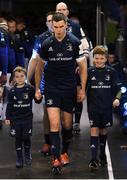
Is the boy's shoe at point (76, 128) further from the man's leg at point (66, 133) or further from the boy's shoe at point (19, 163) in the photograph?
the boy's shoe at point (19, 163)

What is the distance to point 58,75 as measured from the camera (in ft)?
23.9

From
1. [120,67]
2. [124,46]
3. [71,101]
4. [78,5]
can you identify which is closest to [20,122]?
[71,101]

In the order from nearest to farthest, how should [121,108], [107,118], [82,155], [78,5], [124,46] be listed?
[107,118]
[82,155]
[121,108]
[124,46]
[78,5]

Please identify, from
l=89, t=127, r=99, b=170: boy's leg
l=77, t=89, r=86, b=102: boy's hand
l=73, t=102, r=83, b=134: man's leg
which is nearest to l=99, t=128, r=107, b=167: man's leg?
l=89, t=127, r=99, b=170: boy's leg

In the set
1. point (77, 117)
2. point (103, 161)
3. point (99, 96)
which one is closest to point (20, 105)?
Answer: point (99, 96)

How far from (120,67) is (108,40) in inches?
105

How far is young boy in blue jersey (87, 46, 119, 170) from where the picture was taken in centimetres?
738

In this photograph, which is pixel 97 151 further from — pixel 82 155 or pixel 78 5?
pixel 78 5

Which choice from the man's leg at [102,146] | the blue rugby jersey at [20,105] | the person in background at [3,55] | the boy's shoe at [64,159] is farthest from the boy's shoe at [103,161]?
the person in background at [3,55]

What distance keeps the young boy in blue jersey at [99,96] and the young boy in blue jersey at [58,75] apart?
0.15m

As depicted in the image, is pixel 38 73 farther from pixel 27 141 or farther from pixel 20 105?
pixel 27 141

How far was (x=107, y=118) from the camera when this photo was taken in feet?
24.3

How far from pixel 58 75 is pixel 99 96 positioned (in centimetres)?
58

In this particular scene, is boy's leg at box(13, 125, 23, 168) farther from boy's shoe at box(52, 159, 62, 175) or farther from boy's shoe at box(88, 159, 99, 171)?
boy's shoe at box(88, 159, 99, 171)
